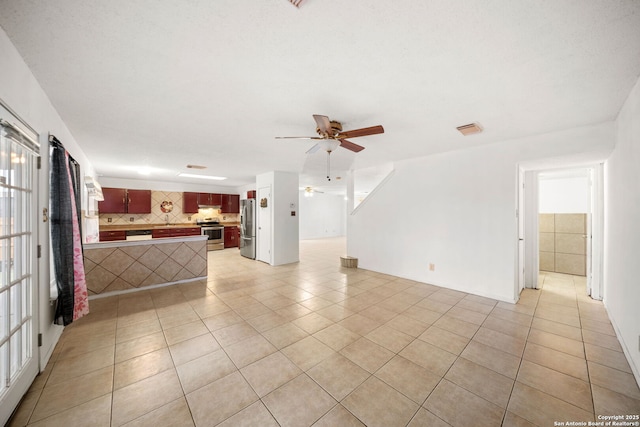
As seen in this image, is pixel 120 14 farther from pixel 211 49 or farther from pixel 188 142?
pixel 188 142

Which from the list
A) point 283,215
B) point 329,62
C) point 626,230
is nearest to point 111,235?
point 283,215

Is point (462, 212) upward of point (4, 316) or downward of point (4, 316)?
upward

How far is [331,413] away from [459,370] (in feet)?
3.95

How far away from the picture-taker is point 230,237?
866 centimetres

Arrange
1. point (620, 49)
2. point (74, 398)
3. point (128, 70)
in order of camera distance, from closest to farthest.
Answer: point (620, 49)
point (74, 398)
point (128, 70)

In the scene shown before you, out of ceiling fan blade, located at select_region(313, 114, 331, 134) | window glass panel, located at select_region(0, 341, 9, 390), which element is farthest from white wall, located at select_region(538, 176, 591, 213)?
window glass panel, located at select_region(0, 341, 9, 390)

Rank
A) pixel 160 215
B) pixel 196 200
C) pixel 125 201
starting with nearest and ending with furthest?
pixel 125 201, pixel 160 215, pixel 196 200

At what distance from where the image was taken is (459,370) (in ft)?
6.52

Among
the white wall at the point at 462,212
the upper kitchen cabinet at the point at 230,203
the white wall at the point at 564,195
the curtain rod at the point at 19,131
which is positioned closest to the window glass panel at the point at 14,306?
the curtain rod at the point at 19,131

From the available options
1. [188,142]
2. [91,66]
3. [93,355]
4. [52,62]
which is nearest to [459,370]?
[93,355]

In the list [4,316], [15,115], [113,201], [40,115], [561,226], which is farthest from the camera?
[113,201]

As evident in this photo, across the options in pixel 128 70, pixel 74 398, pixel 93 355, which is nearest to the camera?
pixel 74 398

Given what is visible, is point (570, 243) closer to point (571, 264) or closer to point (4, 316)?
point (571, 264)

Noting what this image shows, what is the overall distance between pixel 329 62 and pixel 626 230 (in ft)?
10.6
